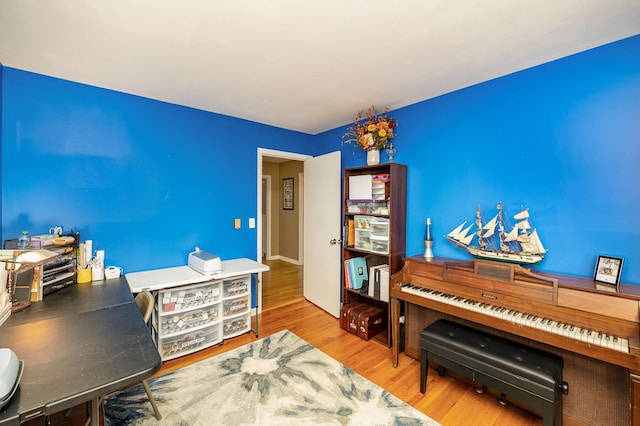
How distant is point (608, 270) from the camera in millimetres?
1682

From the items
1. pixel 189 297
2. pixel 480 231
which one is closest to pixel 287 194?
pixel 189 297

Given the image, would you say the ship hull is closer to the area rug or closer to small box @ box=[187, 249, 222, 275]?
the area rug

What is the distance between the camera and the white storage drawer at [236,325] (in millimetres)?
2805

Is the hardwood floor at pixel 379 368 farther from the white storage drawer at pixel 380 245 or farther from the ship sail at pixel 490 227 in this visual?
the ship sail at pixel 490 227

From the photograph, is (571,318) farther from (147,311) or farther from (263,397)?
(147,311)

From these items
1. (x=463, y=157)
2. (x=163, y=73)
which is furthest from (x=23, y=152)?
(x=463, y=157)

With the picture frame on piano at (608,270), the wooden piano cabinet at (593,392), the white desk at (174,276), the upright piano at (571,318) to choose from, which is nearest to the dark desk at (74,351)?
the white desk at (174,276)

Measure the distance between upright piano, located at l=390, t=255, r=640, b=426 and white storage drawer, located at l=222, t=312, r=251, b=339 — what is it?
1.79 m

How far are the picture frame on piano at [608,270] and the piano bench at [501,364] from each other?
1.86 feet

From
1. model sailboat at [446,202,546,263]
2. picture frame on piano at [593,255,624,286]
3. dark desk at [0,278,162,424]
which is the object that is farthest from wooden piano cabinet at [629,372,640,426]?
dark desk at [0,278,162,424]

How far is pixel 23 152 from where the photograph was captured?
2123 millimetres

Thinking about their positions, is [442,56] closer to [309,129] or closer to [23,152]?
[309,129]

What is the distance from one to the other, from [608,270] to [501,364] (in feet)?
2.86

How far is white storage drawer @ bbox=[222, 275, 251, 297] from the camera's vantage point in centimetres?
278
